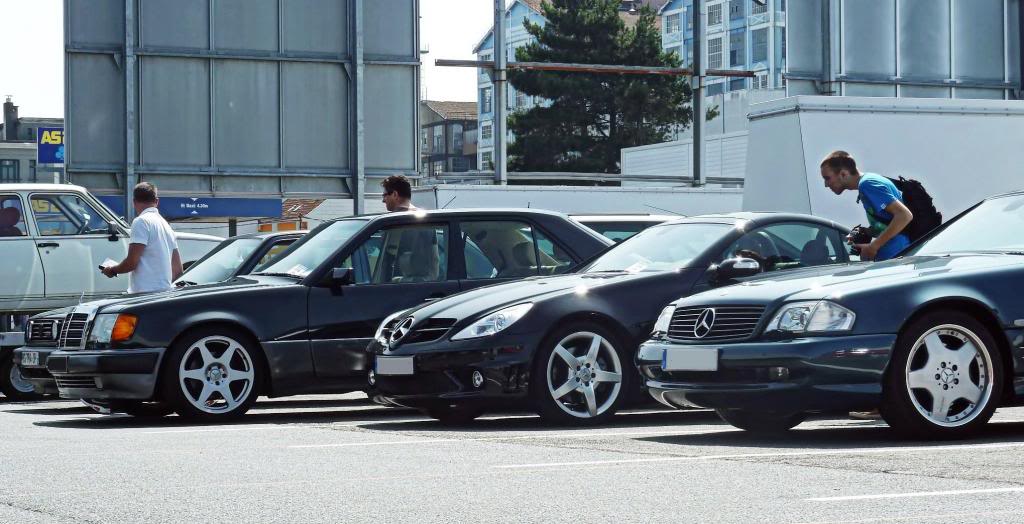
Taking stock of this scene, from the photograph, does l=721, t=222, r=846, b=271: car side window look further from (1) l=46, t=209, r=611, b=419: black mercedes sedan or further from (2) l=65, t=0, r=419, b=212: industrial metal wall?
(2) l=65, t=0, r=419, b=212: industrial metal wall

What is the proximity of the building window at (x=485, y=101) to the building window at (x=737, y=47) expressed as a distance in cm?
2613

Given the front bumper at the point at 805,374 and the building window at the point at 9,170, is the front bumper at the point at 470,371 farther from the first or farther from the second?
the building window at the point at 9,170

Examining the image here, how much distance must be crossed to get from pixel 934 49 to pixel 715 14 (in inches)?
3247

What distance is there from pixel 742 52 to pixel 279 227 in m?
65.3

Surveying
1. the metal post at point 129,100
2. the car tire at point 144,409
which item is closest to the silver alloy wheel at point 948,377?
the car tire at point 144,409

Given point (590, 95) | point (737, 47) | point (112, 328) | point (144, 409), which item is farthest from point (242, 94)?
point (737, 47)

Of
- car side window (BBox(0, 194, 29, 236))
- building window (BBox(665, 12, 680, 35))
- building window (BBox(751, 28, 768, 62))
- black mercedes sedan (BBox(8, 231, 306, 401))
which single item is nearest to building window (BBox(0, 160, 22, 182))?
building window (BBox(665, 12, 680, 35))

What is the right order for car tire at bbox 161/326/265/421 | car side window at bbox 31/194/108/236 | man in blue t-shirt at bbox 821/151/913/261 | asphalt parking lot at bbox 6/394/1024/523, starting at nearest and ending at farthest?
asphalt parking lot at bbox 6/394/1024/523 → man in blue t-shirt at bbox 821/151/913/261 → car tire at bbox 161/326/265/421 → car side window at bbox 31/194/108/236

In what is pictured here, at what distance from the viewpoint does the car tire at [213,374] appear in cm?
1159

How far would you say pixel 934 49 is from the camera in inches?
1157

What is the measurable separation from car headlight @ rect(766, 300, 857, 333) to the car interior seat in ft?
28.3

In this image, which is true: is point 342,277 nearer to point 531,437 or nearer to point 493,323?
point 493,323

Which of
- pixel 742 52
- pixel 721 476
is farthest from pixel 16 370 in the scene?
pixel 742 52

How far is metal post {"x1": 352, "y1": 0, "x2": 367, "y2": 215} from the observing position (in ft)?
91.6
